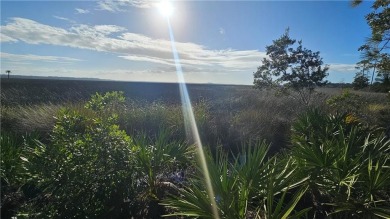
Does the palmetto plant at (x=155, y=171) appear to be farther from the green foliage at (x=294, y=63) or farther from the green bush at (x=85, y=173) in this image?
the green foliage at (x=294, y=63)

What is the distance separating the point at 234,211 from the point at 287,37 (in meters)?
12.6

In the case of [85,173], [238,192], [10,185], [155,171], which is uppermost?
[85,173]

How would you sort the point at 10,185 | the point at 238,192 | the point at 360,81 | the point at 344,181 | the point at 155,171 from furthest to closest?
the point at 360,81 → the point at 155,171 → the point at 10,185 → the point at 344,181 → the point at 238,192

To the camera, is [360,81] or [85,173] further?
[360,81]

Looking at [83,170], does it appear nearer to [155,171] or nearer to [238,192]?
[155,171]

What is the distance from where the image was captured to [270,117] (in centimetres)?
1202

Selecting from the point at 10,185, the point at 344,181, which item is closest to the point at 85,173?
the point at 10,185

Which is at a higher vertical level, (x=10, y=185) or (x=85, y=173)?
(x=85, y=173)

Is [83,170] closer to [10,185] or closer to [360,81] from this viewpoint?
[10,185]

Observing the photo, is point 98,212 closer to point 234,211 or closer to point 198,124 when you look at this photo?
point 234,211

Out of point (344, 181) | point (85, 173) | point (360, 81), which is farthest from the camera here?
point (360, 81)

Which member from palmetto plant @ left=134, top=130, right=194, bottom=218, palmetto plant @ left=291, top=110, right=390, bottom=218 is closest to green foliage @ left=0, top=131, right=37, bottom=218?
palmetto plant @ left=134, top=130, right=194, bottom=218

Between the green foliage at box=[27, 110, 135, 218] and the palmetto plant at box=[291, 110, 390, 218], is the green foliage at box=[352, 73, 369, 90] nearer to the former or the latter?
the palmetto plant at box=[291, 110, 390, 218]

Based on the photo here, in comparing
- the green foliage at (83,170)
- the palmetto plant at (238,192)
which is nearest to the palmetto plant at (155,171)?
the green foliage at (83,170)
